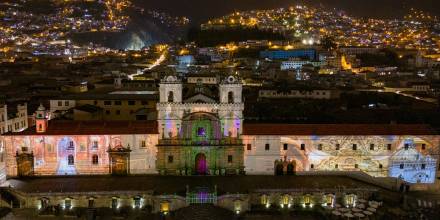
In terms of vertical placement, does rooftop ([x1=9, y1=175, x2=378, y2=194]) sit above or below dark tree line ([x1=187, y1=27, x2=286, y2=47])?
below

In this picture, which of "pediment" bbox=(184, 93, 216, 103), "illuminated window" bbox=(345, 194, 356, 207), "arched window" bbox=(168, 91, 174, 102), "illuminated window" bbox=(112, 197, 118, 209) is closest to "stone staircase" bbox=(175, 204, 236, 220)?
"illuminated window" bbox=(112, 197, 118, 209)

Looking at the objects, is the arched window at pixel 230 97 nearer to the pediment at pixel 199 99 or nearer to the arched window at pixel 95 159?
the pediment at pixel 199 99

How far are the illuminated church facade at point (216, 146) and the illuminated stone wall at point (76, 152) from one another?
0.08 meters

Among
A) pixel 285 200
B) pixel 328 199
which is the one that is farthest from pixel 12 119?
pixel 328 199

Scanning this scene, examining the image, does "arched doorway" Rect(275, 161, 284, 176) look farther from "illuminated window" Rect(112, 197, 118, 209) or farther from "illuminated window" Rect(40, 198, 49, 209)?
"illuminated window" Rect(40, 198, 49, 209)

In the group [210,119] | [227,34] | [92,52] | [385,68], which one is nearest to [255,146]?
[210,119]

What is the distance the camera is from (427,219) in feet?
108

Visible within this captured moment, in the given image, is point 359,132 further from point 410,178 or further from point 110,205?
point 110,205

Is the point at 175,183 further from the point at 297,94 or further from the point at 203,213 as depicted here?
the point at 297,94

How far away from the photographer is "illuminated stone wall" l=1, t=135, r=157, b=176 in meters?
38.6

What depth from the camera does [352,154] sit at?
40312mm

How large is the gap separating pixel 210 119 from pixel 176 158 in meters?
4.56

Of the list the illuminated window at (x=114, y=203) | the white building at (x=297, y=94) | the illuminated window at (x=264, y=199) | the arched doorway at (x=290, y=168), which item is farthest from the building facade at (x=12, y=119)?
the white building at (x=297, y=94)

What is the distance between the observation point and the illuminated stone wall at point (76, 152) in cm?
3856
